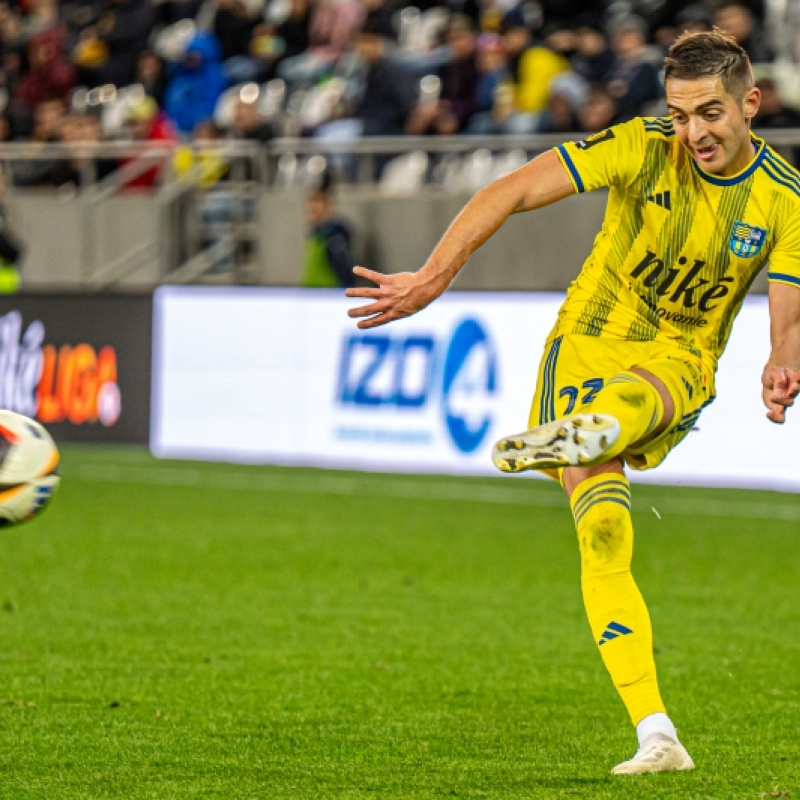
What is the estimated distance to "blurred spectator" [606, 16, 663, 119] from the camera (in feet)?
49.5

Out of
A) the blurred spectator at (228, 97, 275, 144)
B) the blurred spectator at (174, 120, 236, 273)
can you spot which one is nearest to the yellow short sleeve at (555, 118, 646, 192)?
the blurred spectator at (228, 97, 275, 144)

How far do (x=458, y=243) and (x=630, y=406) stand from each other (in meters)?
0.65

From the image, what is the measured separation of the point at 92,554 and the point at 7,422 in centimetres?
566

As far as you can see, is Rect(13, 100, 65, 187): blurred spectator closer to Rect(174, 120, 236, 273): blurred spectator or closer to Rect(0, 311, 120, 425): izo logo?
Rect(174, 120, 236, 273): blurred spectator

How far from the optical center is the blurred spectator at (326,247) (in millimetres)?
15492

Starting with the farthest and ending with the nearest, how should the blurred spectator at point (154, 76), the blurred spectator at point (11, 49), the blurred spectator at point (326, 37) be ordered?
the blurred spectator at point (11, 49), the blurred spectator at point (154, 76), the blurred spectator at point (326, 37)

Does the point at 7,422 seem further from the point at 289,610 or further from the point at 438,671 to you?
the point at 289,610

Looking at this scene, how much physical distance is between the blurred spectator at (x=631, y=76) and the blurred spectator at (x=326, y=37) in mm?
3892

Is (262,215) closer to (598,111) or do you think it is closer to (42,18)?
(598,111)

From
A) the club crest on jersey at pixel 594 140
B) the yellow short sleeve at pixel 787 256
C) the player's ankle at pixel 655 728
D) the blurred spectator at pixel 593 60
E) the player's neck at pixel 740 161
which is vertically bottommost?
the player's ankle at pixel 655 728

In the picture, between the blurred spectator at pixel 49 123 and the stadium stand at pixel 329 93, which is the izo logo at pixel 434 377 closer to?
the stadium stand at pixel 329 93

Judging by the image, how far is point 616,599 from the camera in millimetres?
4879

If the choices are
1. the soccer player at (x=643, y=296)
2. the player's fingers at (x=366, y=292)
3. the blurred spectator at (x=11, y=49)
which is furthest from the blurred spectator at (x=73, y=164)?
the player's fingers at (x=366, y=292)

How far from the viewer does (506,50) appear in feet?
55.6
